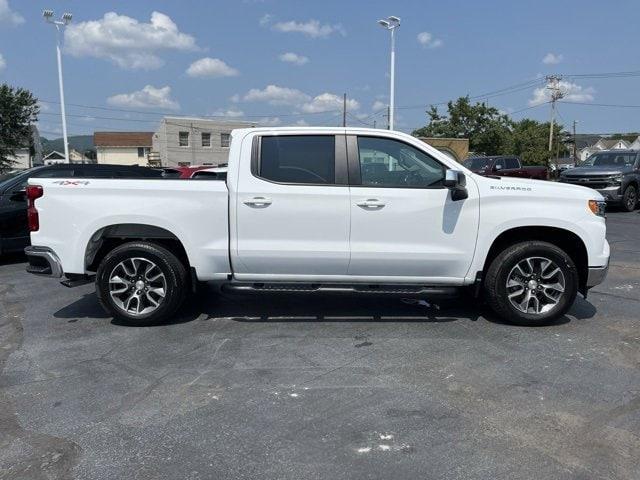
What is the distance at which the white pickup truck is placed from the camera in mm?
5047

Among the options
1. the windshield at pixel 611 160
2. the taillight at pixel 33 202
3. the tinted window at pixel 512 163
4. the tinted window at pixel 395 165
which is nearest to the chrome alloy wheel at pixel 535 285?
the tinted window at pixel 395 165

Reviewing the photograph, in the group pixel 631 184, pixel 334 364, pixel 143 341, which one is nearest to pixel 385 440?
pixel 334 364

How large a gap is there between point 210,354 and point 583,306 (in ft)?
13.6

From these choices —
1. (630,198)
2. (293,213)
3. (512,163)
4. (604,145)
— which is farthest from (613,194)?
(604,145)

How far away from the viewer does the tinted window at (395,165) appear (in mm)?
5105

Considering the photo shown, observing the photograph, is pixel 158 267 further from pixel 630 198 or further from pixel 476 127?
pixel 476 127

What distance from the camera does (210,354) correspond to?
460 cm

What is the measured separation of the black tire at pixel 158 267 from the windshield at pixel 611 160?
16068mm

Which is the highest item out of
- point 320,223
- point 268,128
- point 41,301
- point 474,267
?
point 268,128

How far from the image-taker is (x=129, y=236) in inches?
206

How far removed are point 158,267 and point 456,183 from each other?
293 centimetres

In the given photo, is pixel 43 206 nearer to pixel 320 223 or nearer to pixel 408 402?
pixel 320 223

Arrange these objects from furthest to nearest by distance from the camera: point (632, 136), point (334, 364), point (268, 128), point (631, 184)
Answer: point (632, 136)
point (631, 184)
point (268, 128)
point (334, 364)

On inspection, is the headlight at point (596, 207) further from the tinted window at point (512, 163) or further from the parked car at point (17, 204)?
the tinted window at point (512, 163)
